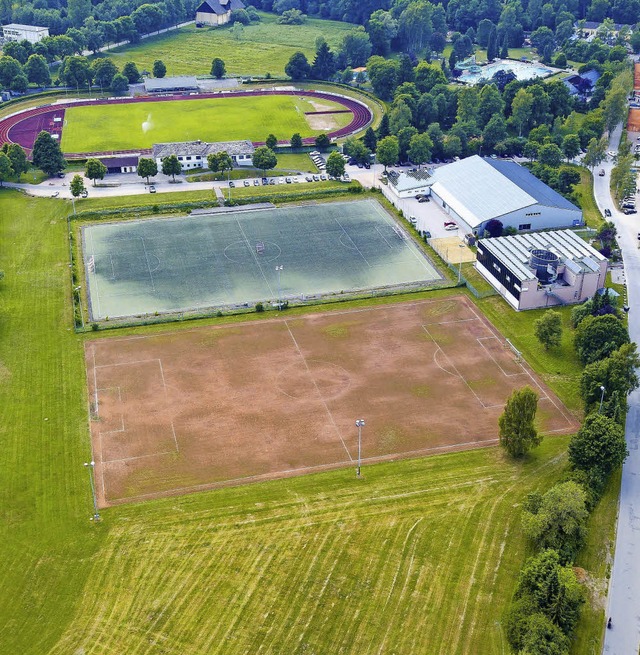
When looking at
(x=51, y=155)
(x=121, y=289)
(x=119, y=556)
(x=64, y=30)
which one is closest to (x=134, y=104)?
(x=51, y=155)

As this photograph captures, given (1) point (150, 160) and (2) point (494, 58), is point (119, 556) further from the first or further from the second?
(2) point (494, 58)

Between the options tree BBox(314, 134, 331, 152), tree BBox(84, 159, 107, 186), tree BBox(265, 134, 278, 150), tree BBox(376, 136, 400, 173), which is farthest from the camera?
tree BBox(314, 134, 331, 152)

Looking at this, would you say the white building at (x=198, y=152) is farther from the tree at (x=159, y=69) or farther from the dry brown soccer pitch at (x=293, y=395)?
the tree at (x=159, y=69)

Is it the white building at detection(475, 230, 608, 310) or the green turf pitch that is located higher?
the white building at detection(475, 230, 608, 310)

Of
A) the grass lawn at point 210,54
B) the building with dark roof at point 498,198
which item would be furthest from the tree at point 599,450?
the grass lawn at point 210,54

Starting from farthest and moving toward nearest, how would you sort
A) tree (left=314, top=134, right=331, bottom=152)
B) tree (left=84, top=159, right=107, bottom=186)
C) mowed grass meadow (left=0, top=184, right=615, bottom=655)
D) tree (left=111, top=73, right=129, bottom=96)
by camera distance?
tree (left=111, top=73, right=129, bottom=96), tree (left=314, top=134, right=331, bottom=152), tree (left=84, top=159, right=107, bottom=186), mowed grass meadow (left=0, top=184, right=615, bottom=655)

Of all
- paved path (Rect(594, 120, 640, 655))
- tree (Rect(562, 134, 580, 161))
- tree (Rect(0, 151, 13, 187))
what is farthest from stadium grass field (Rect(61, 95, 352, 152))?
paved path (Rect(594, 120, 640, 655))

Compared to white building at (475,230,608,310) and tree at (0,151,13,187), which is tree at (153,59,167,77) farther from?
white building at (475,230,608,310)
